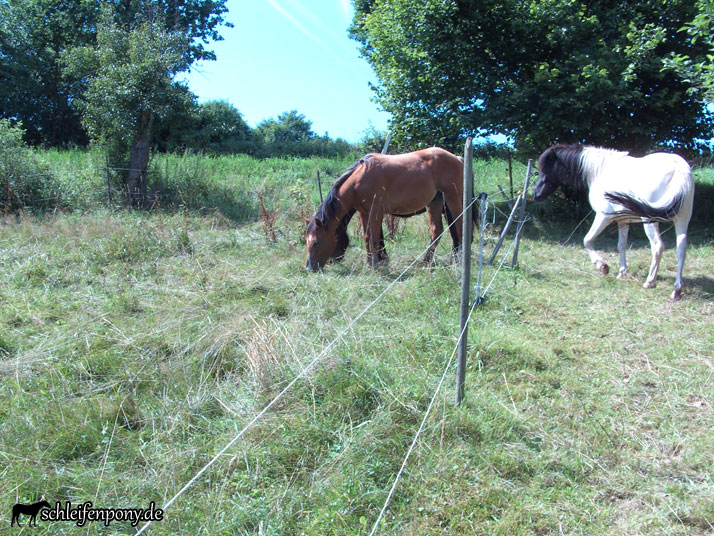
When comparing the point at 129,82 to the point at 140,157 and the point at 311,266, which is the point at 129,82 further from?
the point at 311,266

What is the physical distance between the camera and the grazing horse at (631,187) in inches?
200

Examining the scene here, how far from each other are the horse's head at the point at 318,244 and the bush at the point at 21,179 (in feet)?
20.4

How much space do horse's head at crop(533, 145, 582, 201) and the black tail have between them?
108 cm

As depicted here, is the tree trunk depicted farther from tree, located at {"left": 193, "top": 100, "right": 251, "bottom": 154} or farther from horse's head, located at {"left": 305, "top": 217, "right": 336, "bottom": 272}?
tree, located at {"left": 193, "top": 100, "right": 251, "bottom": 154}

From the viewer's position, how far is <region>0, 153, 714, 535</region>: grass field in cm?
225

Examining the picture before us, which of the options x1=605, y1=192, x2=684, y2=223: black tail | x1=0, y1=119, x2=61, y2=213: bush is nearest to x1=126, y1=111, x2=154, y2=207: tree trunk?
x1=0, y1=119, x2=61, y2=213: bush

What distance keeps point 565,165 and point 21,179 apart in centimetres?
1044

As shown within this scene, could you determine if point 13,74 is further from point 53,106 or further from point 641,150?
point 641,150

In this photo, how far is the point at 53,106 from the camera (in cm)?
2073

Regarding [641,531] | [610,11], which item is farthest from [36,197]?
[610,11]

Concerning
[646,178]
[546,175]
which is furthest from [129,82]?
[646,178]

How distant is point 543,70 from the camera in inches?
323

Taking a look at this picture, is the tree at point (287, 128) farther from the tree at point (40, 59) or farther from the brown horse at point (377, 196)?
the brown horse at point (377, 196)

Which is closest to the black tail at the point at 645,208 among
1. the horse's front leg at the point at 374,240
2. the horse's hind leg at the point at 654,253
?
the horse's hind leg at the point at 654,253
